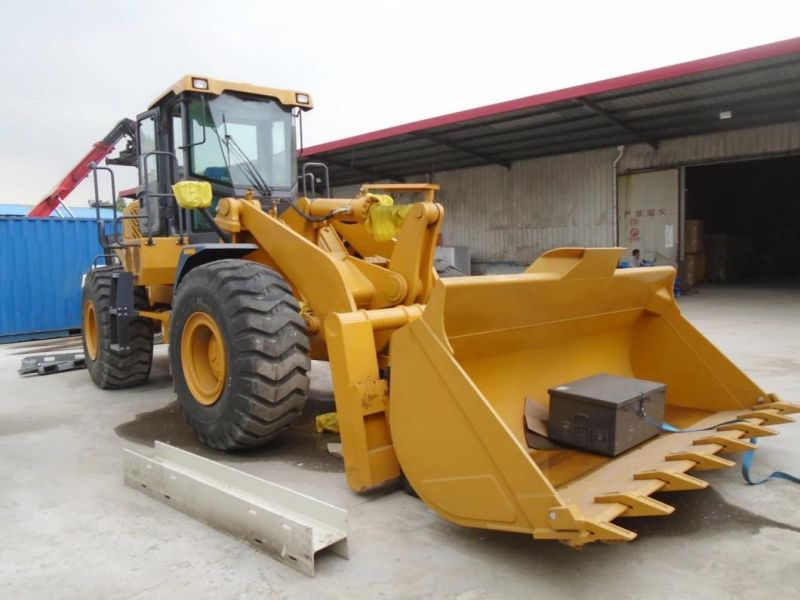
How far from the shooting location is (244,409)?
3850 millimetres

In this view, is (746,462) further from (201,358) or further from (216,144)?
(216,144)

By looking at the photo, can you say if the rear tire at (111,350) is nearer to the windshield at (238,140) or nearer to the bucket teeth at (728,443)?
the windshield at (238,140)

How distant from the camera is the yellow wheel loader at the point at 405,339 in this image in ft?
9.14

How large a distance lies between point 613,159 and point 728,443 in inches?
571

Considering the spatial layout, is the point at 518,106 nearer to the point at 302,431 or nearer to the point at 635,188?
the point at 635,188

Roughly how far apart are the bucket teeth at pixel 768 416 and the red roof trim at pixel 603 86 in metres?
8.35

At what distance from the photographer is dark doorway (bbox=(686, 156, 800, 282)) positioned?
21.3m

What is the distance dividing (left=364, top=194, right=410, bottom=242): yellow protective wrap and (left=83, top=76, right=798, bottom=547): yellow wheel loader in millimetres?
17

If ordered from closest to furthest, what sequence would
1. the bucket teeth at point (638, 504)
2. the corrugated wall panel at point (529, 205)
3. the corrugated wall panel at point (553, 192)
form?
the bucket teeth at point (638, 504)
the corrugated wall panel at point (553, 192)
the corrugated wall panel at point (529, 205)

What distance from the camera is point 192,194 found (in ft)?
14.6

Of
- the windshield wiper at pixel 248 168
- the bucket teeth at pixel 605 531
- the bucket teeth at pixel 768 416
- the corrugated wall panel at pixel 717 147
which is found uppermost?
the corrugated wall panel at pixel 717 147

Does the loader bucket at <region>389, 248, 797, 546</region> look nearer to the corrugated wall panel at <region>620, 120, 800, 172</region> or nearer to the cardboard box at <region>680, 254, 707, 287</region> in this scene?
the corrugated wall panel at <region>620, 120, 800, 172</region>

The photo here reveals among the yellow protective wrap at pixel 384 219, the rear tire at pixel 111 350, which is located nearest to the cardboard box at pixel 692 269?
the rear tire at pixel 111 350

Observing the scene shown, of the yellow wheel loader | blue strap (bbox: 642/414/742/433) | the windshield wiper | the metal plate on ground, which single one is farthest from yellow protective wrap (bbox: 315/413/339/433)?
blue strap (bbox: 642/414/742/433)
